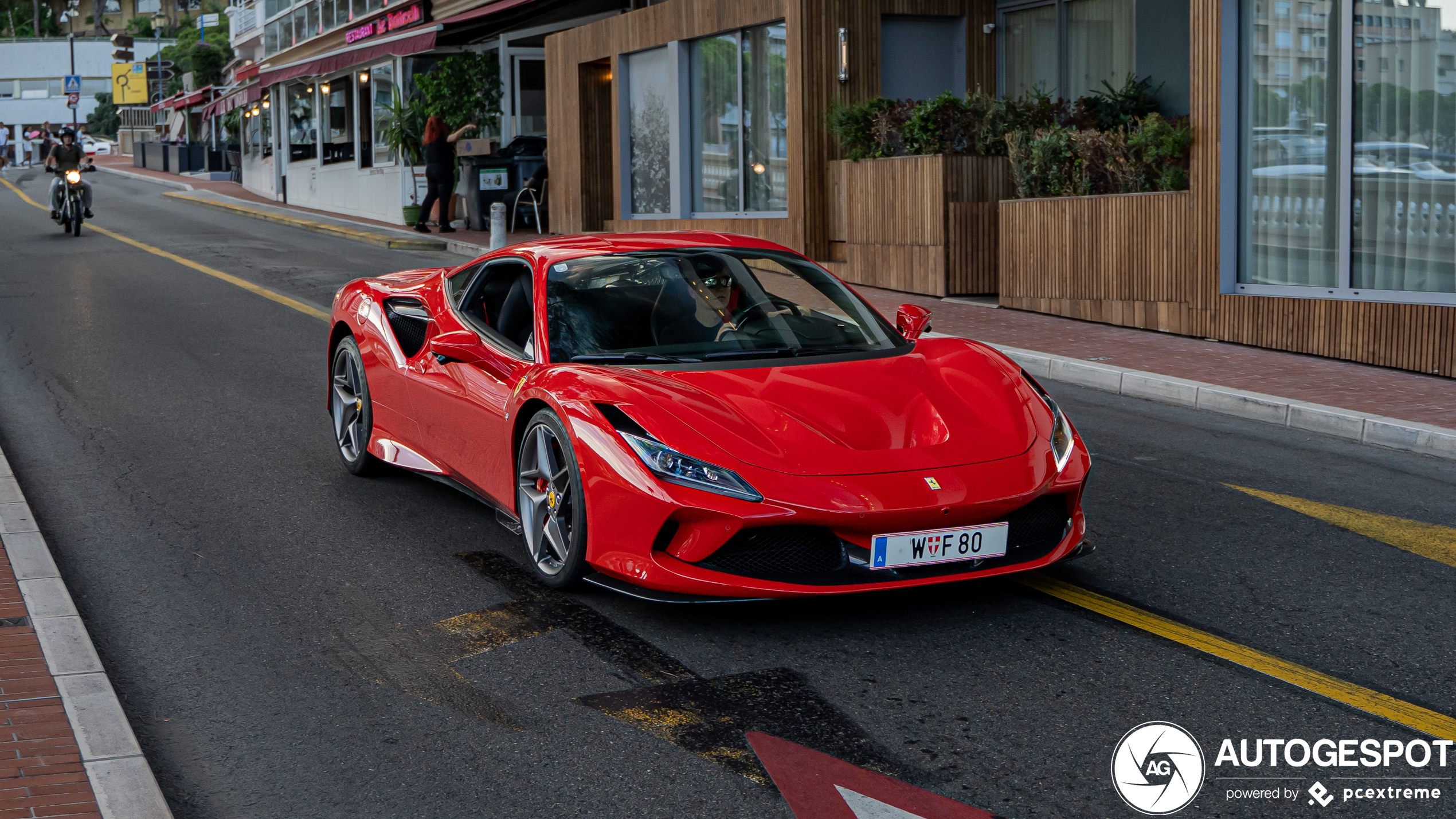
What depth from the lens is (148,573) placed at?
5.53 metres

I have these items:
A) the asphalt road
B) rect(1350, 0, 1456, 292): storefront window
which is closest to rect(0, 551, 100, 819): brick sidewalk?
the asphalt road

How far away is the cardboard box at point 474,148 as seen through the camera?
2430cm

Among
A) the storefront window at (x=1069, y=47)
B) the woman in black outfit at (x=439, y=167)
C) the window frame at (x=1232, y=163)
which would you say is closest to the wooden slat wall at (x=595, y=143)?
the woman in black outfit at (x=439, y=167)

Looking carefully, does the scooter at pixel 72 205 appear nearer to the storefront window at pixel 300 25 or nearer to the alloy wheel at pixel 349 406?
the storefront window at pixel 300 25

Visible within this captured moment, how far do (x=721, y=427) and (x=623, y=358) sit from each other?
2.75 feet

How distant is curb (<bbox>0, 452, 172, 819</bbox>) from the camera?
3.45 m

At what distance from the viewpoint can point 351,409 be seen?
23.7 ft

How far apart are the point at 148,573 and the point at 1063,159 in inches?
383

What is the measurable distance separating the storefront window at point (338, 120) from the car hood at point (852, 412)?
28.1 m

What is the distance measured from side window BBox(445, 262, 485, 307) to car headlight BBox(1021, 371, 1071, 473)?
256cm

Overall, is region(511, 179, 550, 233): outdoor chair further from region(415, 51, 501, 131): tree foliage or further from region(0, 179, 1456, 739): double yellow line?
region(0, 179, 1456, 739): double yellow line

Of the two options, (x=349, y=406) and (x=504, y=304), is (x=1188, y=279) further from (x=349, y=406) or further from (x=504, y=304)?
(x=504, y=304)

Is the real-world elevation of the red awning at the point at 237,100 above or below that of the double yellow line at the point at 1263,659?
above

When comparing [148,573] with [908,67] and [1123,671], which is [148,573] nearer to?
[1123,671]
